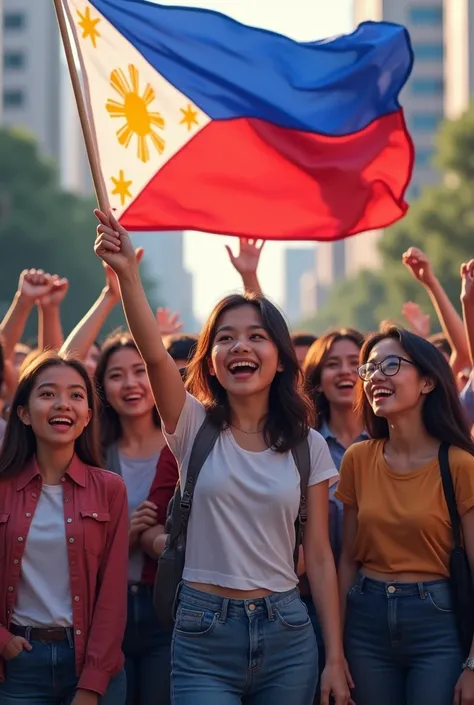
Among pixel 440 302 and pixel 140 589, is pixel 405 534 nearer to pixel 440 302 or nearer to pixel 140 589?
pixel 140 589

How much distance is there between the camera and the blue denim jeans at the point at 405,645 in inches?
193

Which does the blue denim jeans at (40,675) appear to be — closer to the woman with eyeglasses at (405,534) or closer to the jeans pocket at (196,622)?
the jeans pocket at (196,622)

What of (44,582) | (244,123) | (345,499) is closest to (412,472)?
(345,499)

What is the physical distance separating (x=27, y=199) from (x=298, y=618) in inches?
1875

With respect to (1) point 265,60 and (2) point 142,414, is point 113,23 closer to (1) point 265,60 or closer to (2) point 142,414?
(1) point 265,60

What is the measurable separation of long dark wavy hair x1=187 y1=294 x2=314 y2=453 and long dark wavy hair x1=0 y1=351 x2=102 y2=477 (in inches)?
21.3

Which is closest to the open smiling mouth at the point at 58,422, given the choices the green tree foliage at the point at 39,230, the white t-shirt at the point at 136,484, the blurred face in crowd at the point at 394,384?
the white t-shirt at the point at 136,484

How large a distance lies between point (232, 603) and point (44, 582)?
30.9 inches

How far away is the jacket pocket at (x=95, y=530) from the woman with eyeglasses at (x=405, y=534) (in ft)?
3.06

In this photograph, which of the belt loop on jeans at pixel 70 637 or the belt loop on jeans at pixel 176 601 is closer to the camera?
the belt loop on jeans at pixel 176 601

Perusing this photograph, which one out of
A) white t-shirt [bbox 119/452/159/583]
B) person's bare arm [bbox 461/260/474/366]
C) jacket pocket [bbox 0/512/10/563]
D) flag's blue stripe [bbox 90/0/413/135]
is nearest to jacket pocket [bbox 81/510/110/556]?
jacket pocket [bbox 0/512/10/563]

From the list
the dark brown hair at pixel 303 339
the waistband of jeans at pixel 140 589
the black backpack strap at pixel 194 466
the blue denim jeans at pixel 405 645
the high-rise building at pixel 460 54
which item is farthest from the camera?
the high-rise building at pixel 460 54

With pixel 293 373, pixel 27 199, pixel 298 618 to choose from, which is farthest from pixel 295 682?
pixel 27 199

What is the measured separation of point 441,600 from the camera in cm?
498
